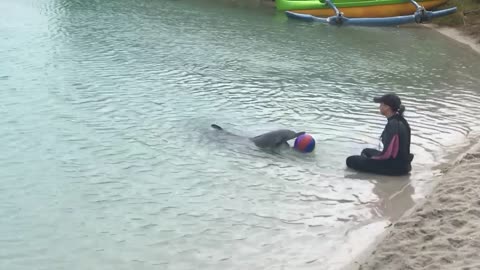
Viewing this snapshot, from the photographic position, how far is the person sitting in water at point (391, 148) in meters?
8.39

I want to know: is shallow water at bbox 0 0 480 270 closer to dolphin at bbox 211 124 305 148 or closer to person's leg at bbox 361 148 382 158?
dolphin at bbox 211 124 305 148

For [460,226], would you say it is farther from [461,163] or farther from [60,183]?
[60,183]

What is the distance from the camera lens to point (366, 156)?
29.5 ft

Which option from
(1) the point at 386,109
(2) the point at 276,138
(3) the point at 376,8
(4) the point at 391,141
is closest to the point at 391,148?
(4) the point at 391,141

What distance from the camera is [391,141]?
8438 mm

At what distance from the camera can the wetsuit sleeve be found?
838 centimetres

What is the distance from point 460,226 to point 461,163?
8.86 ft

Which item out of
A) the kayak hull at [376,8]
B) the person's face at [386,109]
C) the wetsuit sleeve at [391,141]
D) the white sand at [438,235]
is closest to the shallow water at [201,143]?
the wetsuit sleeve at [391,141]

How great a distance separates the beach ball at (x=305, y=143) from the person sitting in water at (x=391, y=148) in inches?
34.8

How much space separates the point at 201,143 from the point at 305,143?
1731 mm

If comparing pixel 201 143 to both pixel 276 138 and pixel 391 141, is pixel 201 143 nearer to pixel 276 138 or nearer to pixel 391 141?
pixel 276 138

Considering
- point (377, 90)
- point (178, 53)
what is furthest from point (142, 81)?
point (377, 90)

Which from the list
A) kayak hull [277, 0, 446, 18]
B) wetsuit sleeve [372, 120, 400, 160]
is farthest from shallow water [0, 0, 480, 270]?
kayak hull [277, 0, 446, 18]

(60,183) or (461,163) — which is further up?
(461,163)
